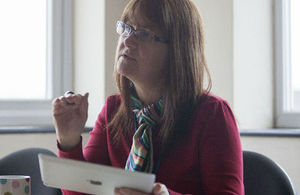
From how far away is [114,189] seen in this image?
1.03 metres

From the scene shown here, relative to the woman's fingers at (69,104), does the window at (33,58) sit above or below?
above

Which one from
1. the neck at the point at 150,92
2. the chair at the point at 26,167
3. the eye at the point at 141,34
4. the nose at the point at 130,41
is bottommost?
the chair at the point at 26,167

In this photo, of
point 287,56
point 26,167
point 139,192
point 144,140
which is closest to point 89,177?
point 139,192

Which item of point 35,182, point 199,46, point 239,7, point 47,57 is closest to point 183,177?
point 199,46

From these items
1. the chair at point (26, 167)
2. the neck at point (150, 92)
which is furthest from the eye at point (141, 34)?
the chair at point (26, 167)

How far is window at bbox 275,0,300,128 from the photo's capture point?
8.06 ft

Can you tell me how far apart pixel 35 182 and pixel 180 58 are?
2.56ft

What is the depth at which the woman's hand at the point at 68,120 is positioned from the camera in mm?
1367

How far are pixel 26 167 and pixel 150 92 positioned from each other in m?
0.61

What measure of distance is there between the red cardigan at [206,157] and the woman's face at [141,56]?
190 mm

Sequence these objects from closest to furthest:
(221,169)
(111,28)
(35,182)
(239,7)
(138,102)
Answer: (221,169) < (138,102) < (35,182) < (239,7) < (111,28)

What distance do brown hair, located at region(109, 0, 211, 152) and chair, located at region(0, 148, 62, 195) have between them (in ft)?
1.92

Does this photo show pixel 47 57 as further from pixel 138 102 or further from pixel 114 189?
pixel 114 189

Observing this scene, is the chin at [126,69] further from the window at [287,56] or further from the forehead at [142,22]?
the window at [287,56]
